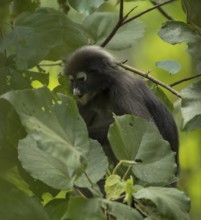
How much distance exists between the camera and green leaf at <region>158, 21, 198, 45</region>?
7.43 feet

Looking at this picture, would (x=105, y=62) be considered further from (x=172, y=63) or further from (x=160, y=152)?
(x=160, y=152)

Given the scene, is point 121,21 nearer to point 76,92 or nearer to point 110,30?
point 110,30

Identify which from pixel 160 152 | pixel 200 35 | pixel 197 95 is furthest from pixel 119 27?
pixel 160 152

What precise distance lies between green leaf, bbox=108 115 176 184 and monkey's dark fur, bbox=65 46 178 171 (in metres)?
1.10

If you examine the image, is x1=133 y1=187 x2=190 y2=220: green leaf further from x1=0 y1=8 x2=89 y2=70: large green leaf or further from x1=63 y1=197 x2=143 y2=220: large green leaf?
x1=0 y1=8 x2=89 y2=70: large green leaf

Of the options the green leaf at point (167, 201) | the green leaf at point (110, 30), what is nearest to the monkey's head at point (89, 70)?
the green leaf at point (110, 30)

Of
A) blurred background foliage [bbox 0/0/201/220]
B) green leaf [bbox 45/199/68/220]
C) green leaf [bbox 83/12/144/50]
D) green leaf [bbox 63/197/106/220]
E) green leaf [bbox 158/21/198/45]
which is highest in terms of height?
green leaf [bbox 158/21/198/45]

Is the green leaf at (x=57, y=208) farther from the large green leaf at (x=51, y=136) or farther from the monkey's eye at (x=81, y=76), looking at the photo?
the monkey's eye at (x=81, y=76)

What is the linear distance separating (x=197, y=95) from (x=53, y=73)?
136 cm

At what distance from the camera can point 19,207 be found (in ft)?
5.62

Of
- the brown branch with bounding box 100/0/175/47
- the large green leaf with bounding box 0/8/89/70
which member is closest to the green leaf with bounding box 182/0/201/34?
the brown branch with bounding box 100/0/175/47

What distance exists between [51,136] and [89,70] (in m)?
1.61

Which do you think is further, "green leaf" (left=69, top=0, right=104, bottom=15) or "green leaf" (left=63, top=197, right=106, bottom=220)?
"green leaf" (left=69, top=0, right=104, bottom=15)

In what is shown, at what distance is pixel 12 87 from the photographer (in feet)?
7.20
